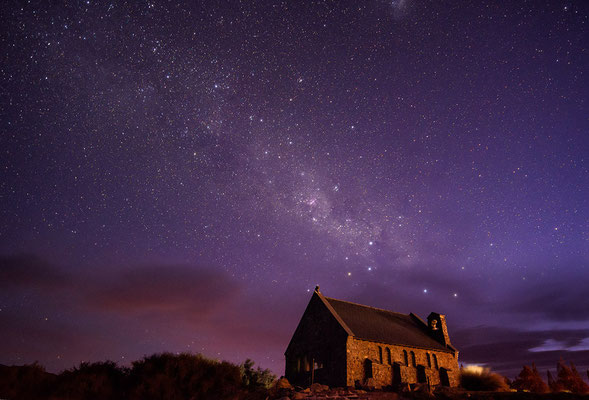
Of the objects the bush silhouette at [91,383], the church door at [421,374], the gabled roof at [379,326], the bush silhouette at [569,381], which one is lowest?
the bush silhouette at [569,381]

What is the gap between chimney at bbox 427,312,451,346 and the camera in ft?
133

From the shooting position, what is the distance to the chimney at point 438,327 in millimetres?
40619

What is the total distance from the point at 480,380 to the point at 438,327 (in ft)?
23.9

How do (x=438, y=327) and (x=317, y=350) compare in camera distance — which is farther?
(x=438, y=327)

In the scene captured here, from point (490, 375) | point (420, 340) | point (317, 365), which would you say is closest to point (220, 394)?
point (317, 365)

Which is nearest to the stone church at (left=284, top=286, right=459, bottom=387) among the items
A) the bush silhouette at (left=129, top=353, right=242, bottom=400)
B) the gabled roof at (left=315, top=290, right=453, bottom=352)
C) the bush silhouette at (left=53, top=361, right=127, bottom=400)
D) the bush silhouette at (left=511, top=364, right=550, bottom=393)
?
the gabled roof at (left=315, top=290, right=453, bottom=352)

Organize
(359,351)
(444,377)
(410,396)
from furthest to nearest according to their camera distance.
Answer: (444,377) → (359,351) → (410,396)

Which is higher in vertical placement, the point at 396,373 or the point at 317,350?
the point at 317,350

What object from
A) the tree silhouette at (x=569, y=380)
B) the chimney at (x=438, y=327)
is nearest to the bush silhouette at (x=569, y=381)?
the tree silhouette at (x=569, y=380)

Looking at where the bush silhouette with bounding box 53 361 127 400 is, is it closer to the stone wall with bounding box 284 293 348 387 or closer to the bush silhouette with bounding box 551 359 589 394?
the stone wall with bounding box 284 293 348 387

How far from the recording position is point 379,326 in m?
35.7

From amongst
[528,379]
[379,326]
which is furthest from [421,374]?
[528,379]

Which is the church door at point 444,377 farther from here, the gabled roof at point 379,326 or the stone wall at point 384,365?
the gabled roof at point 379,326

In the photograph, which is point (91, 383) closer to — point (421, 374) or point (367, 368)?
point (367, 368)
